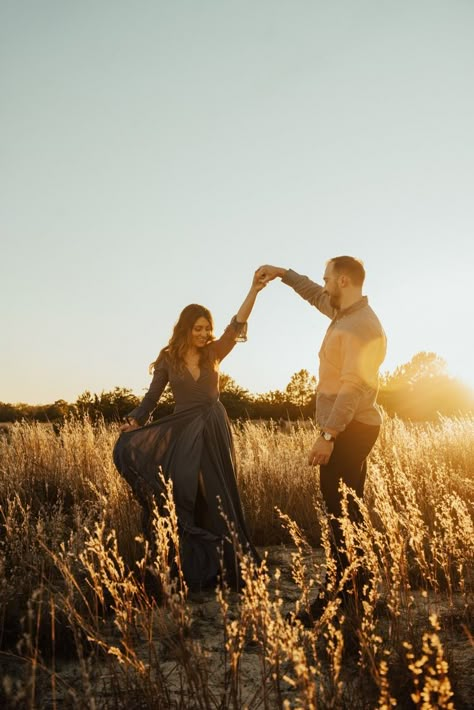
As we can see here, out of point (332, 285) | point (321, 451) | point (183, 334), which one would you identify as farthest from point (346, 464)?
point (183, 334)

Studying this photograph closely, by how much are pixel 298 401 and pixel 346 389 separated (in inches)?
573

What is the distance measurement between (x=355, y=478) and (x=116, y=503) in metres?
2.43

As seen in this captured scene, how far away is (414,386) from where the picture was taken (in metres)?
24.9

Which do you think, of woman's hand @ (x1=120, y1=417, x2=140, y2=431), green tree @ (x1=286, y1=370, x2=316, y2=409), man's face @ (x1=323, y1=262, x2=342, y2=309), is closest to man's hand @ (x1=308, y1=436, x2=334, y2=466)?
man's face @ (x1=323, y1=262, x2=342, y2=309)

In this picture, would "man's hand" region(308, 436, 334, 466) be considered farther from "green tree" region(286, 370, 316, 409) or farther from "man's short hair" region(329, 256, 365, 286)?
"green tree" region(286, 370, 316, 409)

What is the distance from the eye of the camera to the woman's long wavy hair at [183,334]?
4.49 m

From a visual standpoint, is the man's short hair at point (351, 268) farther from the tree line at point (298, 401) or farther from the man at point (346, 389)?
the tree line at point (298, 401)

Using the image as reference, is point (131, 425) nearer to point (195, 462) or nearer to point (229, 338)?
point (195, 462)

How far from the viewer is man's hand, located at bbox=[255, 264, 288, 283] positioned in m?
4.22

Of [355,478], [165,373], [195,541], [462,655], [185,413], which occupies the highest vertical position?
[165,373]

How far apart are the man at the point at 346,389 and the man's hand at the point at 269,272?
35.7 inches

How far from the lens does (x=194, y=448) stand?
431 cm

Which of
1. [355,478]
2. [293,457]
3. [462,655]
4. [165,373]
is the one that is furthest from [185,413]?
[293,457]

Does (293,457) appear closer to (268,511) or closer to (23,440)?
(268,511)
